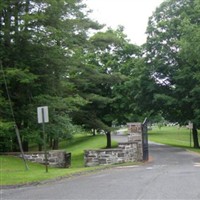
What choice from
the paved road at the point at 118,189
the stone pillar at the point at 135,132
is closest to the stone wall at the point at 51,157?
the stone pillar at the point at 135,132

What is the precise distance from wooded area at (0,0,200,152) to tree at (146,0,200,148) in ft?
0.31

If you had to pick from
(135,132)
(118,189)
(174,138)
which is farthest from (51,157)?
(174,138)

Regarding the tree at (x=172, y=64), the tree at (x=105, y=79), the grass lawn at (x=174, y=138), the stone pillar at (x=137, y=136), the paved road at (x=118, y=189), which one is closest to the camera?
the paved road at (x=118, y=189)

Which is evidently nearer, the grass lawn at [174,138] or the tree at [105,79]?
the tree at [105,79]

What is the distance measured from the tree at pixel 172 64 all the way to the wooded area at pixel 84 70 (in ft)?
0.31

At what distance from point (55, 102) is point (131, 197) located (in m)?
15.6

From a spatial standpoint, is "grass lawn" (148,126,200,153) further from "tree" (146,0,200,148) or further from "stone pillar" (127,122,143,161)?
"stone pillar" (127,122,143,161)

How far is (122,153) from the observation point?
2228 centimetres

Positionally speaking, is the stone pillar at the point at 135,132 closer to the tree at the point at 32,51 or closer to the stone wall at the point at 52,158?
the stone wall at the point at 52,158

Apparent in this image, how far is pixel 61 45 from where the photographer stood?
90.9 ft

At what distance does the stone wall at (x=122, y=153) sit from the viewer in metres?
22.0

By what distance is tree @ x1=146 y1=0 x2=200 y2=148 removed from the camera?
38.4m

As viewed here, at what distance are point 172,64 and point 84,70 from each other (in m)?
8.66

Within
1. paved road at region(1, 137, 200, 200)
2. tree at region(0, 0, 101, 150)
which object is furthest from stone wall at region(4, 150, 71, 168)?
paved road at region(1, 137, 200, 200)
